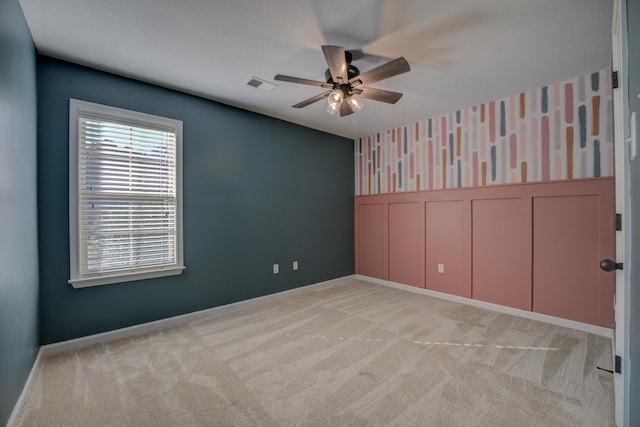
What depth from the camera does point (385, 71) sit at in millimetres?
1941

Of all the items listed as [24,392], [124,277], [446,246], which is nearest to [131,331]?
[124,277]

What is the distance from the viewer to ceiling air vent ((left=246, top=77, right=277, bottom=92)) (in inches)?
106

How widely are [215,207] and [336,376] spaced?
88.2 inches

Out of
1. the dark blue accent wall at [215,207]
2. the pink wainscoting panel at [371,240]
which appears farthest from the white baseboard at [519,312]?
the dark blue accent wall at [215,207]

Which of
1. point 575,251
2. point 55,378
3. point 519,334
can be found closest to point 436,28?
point 575,251

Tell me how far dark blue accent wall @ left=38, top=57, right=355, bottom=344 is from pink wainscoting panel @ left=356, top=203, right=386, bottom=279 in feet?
0.59

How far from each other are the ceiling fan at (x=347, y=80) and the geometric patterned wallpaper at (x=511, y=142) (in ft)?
5.54

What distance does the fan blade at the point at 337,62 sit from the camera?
1.75m

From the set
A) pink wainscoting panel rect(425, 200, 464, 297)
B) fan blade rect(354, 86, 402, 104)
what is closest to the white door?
fan blade rect(354, 86, 402, 104)

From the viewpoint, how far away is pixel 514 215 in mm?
3105

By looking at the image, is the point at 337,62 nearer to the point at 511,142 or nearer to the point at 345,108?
the point at 345,108

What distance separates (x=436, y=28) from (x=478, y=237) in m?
2.47

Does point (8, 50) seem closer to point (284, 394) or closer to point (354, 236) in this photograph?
point (284, 394)

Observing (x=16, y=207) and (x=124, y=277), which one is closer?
(x=16, y=207)
